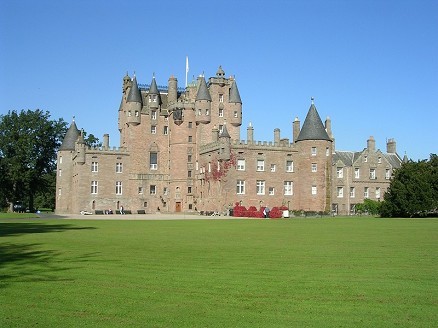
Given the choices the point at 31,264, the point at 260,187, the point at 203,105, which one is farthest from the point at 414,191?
the point at 31,264

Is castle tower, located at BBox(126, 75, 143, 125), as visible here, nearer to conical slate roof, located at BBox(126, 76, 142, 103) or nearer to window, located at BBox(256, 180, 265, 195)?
conical slate roof, located at BBox(126, 76, 142, 103)

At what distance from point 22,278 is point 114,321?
4.48 meters

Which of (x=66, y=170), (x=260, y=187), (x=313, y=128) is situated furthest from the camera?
(x=66, y=170)

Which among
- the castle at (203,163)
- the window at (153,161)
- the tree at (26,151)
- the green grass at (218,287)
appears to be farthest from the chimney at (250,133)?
the green grass at (218,287)

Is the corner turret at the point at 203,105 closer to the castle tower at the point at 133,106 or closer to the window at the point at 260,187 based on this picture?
the castle tower at the point at 133,106

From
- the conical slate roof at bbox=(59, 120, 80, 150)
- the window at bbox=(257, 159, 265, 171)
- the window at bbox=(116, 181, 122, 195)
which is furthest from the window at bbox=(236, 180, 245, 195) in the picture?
the conical slate roof at bbox=(59, 120, 80, 150)

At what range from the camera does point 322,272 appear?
1333 cm

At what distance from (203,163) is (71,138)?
17.5 metres

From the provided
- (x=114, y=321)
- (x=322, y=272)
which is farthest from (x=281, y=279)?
(x=114, y=321)

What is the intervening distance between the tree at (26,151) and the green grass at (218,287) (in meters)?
59.2

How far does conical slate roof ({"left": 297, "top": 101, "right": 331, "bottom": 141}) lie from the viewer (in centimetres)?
6600

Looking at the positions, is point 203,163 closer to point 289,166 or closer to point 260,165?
point 260,165

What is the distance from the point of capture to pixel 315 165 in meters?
66.3

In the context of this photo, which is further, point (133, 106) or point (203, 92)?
point (133, 106)
